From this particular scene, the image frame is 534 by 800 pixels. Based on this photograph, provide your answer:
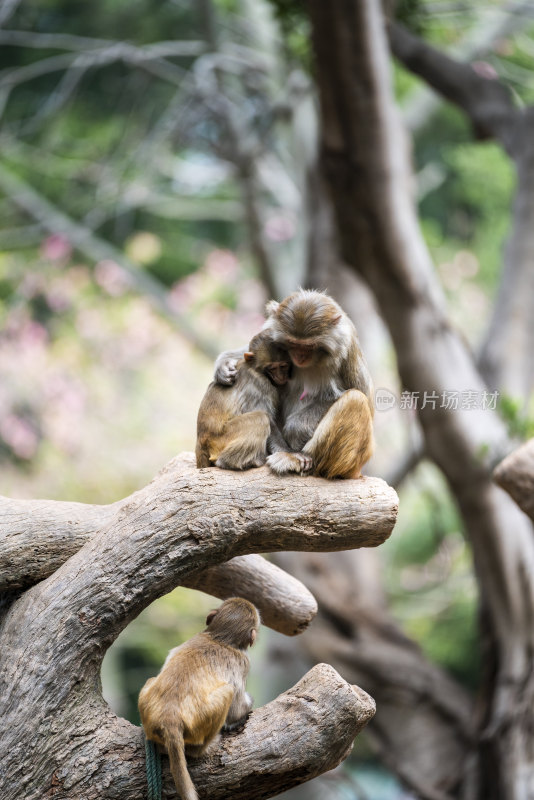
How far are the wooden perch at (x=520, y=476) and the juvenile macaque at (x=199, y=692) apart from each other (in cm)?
140

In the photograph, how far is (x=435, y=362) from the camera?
5.52 meters

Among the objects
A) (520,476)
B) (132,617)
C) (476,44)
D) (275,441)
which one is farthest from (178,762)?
(476,44)

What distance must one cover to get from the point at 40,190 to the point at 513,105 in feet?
20.1

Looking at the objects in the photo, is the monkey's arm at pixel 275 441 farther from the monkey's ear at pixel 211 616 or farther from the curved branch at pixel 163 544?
the monkey's ear at pixel 211 616

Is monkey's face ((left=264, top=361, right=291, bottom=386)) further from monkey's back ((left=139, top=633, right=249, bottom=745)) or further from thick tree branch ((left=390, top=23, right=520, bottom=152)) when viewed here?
thick tree branch ((left=390, top=23, right=520, bottom=152))

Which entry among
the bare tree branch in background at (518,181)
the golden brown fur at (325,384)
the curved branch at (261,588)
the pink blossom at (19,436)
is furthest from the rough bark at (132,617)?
the pink blossom at (19,436)

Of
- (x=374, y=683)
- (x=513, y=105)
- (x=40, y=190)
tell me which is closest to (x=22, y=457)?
(x=40, y=190)

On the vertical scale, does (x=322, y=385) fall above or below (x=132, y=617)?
above

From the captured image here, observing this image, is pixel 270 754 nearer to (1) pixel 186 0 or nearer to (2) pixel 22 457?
(2) pixel 22 457

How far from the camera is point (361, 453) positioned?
9.02 feet

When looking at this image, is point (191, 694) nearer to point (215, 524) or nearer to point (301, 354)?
point (215, 524)

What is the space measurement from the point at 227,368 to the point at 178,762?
1297 mm

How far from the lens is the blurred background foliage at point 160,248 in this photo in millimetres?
7816

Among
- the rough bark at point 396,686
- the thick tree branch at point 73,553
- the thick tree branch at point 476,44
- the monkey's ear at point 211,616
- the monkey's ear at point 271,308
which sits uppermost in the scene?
the thick tree branch at point 476,44
